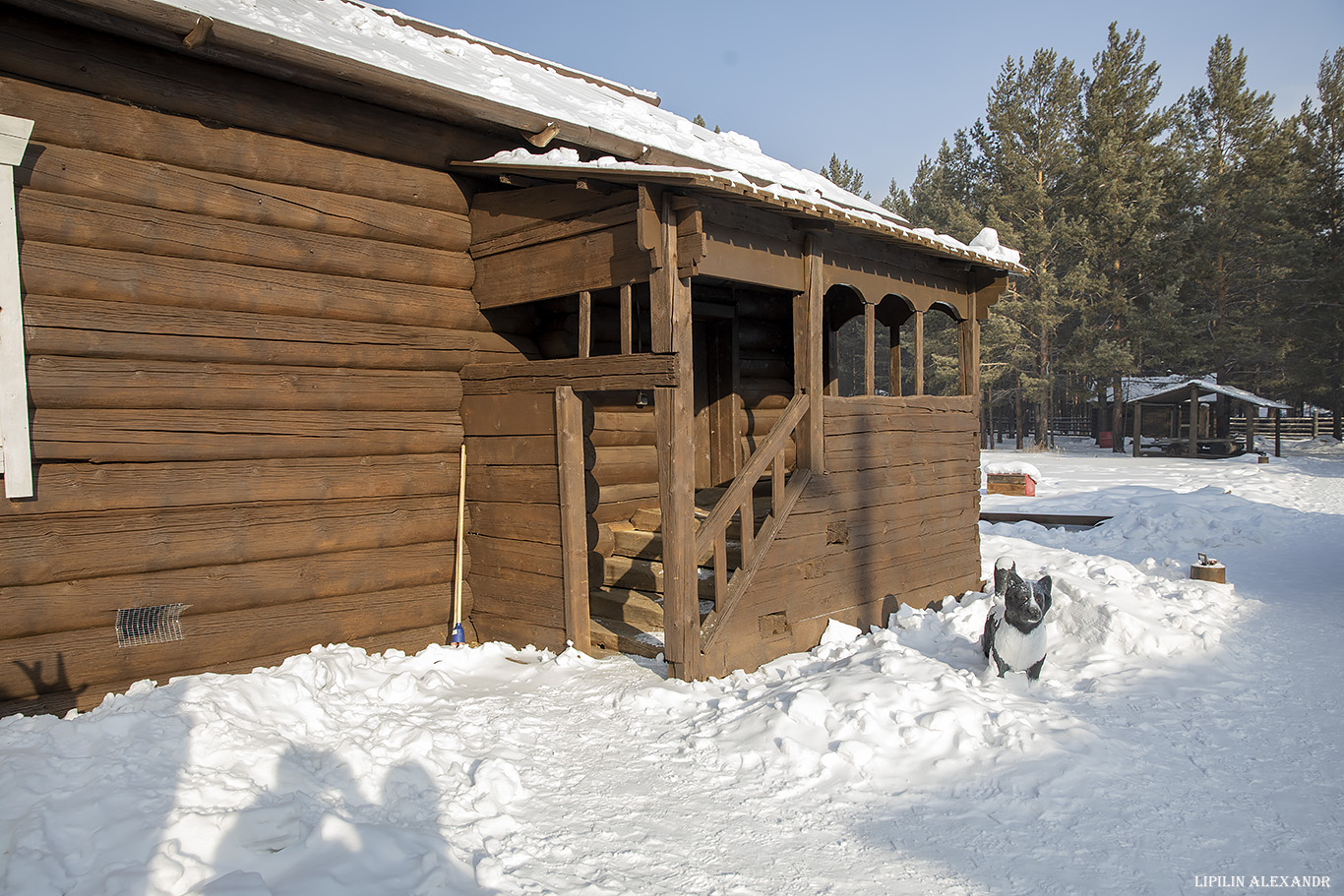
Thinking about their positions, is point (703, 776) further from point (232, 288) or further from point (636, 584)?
point (232, 288)

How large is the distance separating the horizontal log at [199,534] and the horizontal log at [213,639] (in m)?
0.37

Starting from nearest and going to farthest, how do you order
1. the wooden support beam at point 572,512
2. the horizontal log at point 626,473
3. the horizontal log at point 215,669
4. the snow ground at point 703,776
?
the snow ground at point 703,776, the horizontal log at point 215,669, the wooden support beam at point 572,512, the horizontal log at point 626,473

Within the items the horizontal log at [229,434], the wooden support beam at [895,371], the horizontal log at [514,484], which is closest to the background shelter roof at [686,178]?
the wooden support beam at [895,371]

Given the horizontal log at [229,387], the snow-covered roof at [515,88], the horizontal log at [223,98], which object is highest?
the snow-covered roof at [515,88]

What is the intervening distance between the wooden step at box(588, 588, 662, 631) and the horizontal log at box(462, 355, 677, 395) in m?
1.98

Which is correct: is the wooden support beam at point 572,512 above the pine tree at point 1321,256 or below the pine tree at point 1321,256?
below

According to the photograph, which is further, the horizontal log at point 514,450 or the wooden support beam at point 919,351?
the wooden support beam at point 919,351

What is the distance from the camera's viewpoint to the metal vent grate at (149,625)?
5027 mm

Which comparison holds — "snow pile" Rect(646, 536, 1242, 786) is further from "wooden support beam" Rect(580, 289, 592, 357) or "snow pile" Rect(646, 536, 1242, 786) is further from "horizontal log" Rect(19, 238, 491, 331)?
"horizontal log" Rect(19, 238, 491, 331)

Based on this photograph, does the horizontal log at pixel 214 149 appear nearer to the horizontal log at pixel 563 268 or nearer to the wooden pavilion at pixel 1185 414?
the horizontal log at pixel 563 268

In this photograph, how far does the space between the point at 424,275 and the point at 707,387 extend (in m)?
3.88

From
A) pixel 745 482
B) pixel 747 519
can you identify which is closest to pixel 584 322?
pixel 745 482

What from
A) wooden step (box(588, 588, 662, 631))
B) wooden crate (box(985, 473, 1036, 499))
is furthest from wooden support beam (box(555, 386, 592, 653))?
wooden crate (box(985, 473, 1036, 499))

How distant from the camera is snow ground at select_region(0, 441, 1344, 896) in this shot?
130 inches
